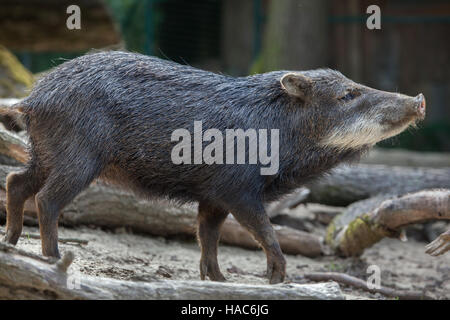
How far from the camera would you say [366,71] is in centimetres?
1417

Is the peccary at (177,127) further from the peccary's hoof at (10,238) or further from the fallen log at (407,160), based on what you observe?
the fallen log at (407,160)

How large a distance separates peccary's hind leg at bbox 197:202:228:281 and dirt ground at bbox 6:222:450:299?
0.27 m

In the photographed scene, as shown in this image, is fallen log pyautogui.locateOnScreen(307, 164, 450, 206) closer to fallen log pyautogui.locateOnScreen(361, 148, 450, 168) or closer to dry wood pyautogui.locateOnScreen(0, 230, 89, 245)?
fallen log pyautogui.locateOnScreen(361, 148, 450, 168)

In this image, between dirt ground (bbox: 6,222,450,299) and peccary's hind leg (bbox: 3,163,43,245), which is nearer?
peccary's hind leg (bbox: 3,163,43,245)

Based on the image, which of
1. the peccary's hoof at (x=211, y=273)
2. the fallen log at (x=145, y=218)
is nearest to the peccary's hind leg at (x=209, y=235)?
the peccary's hoof at (x=211, y=273)

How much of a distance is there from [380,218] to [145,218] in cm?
223

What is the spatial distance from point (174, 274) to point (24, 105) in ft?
6.02

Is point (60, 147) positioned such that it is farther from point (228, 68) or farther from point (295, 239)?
point (228, 68)

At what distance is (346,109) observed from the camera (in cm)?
542

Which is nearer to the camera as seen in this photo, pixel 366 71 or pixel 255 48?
pixel 255 48

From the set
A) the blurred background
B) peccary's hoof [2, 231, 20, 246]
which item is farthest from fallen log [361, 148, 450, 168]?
peccary's hoof [2, 231, 20, 246]

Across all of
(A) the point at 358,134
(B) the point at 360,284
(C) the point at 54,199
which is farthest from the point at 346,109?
(C) the point at 54,199

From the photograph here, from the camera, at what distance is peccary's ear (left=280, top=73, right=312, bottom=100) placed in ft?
17.4

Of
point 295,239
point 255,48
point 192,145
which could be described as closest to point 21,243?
point 192,145
